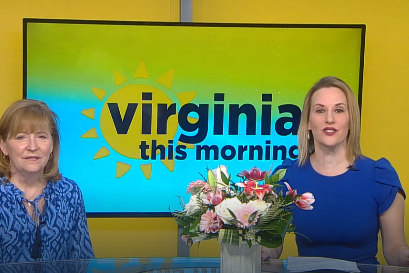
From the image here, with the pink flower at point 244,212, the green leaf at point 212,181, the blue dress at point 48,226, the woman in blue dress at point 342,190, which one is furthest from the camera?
the woman in blue dress at point 342,190

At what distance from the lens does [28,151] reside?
99.3 inches

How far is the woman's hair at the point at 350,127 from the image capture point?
2.65 metres

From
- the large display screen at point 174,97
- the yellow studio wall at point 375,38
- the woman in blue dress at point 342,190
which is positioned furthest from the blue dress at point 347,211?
the yellow studio wall at point 375,38

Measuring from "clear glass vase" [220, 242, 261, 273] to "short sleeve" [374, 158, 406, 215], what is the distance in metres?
0.84

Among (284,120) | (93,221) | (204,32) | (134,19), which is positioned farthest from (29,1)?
(284,120)

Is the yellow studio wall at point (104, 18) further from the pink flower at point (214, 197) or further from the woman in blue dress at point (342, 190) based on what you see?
the pink flower at point (214, 197)

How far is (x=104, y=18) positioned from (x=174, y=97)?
2.26 feet

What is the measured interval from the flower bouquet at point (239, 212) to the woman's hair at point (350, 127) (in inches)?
29.1

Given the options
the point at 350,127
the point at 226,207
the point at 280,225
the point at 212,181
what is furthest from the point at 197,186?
the point at 350,127

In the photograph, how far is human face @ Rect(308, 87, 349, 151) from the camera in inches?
103

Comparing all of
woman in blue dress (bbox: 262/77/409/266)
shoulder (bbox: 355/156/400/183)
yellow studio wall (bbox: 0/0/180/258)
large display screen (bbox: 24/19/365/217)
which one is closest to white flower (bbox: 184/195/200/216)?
woman in blue dress (bbox: 262/77/409/266)

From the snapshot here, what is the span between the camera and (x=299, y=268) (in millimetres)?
2264

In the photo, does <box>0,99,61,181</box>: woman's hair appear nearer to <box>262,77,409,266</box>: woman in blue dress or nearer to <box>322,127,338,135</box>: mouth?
<box>262,77,409,266</box>: woman in blue dress

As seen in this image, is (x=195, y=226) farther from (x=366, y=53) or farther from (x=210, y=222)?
(x=366, y=53)
